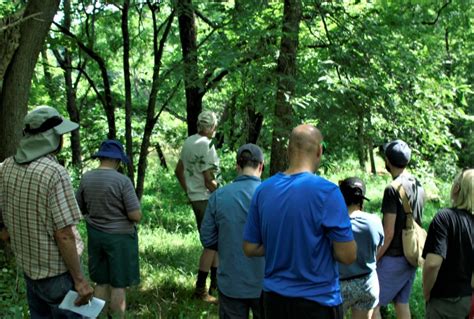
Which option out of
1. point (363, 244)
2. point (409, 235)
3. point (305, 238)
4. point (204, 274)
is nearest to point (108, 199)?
point (204, 274)

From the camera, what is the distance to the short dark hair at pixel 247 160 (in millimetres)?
4273

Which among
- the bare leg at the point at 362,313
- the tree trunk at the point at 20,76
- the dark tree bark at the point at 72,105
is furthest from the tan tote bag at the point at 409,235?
the dark tree bark at the point at 72,105

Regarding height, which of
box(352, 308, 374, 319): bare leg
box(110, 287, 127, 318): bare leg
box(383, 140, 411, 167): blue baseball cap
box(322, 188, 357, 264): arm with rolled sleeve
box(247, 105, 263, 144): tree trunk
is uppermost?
box(247, 105, 263, 144): tree trunk

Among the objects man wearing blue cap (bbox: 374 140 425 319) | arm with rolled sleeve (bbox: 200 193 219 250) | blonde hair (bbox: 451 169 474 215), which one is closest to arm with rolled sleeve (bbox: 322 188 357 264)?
blonde hair (bbox: 451 169 474 215)

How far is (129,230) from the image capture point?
16.5 feet

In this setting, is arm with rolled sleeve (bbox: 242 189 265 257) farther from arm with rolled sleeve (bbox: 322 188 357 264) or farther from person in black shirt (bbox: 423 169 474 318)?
person in black shirt (bbox: 423 169 474 318)

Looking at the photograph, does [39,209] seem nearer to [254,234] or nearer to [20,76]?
[254,234]

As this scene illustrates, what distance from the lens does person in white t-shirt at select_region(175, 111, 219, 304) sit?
19.8ft

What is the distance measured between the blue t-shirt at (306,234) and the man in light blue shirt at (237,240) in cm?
99

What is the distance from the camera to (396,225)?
4.75 m

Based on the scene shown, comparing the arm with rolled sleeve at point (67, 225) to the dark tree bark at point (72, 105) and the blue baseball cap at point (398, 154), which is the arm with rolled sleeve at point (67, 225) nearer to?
the blue baseball cap at point (398, 154)

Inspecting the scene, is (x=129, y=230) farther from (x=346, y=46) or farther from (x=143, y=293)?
(x=346, y=46)

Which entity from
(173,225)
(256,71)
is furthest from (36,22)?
(173,225)

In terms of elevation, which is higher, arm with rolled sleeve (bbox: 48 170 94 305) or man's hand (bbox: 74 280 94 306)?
arm with rolled sleeve (bbox: 48 170 94 305)
